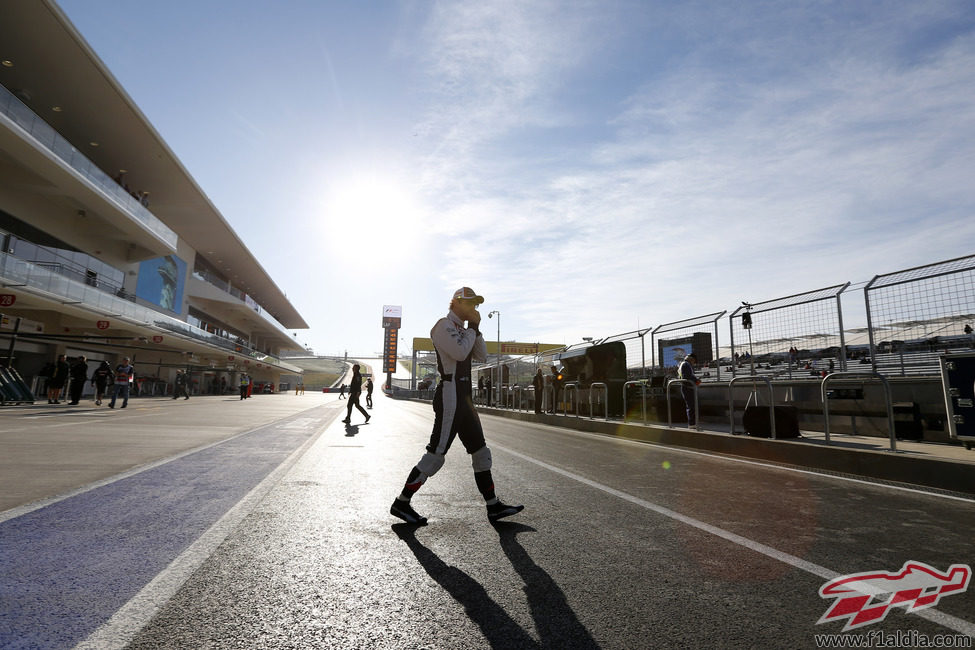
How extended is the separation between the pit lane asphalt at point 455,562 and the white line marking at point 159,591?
1 cm

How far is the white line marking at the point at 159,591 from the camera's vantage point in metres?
1.94

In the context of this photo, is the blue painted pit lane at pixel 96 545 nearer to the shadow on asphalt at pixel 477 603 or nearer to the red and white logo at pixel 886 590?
the shadow on asphalt at pixel 477 603

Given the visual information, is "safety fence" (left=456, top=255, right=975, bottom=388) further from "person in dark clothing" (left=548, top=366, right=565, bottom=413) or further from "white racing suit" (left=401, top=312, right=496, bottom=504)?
"white racing suit" (left=401, top=312, right=496, bottom=504)

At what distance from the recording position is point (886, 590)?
2535 millimetres

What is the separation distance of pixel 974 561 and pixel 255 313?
65.9 meters

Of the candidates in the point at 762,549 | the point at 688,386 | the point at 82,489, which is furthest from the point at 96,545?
the point at 688,386

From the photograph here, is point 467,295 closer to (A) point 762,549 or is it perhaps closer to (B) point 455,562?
(B) point 455,562

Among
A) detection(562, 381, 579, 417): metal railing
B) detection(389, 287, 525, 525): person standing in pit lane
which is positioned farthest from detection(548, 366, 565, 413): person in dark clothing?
detection(389, 287, 525, 525): person standing in pit lane

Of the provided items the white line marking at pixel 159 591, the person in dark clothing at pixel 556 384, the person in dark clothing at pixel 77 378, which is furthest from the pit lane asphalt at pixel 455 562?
the person in dark clothing at pixel 77 378

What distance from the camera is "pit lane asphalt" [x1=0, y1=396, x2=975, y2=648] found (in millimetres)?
2074

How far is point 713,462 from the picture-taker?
757cm

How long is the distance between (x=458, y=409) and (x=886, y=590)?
2976 mm

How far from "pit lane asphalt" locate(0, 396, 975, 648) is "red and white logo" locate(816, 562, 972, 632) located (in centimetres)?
7

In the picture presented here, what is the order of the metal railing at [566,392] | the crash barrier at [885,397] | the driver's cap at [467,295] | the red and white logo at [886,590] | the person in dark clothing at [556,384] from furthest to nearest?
the person in dark clothing at [556,384]
the metal railing at [566,392]
the crash barrier at [885,397]
the driver's cap at [467,295]
the red and white logo at [886,590]
